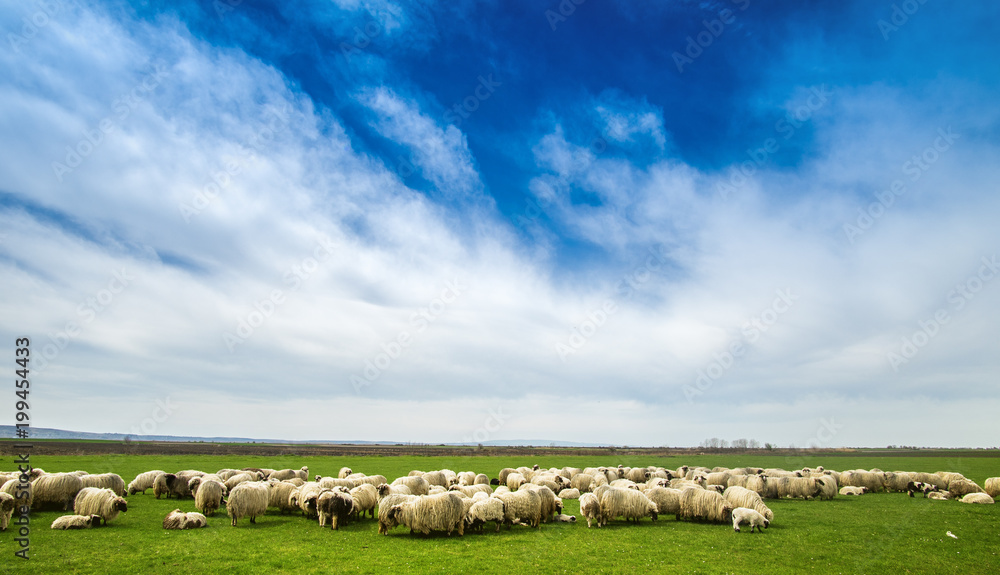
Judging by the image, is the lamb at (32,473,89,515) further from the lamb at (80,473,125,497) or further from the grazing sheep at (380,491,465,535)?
the grazing sheep at (380,491,465,535)

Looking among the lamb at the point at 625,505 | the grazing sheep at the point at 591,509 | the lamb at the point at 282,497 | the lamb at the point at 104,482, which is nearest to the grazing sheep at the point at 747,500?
the lamb at the point at 625,505

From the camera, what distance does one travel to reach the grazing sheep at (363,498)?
73.6ft

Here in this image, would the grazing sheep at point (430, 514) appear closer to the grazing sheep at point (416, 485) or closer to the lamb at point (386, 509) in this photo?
the lamb at point (386, 509)

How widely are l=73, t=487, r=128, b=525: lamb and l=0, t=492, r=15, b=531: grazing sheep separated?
223 centimetres

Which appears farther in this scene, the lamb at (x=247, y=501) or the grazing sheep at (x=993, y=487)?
the grazing sheep at (x=993, y=487)

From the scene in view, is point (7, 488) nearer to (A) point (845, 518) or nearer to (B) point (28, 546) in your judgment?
(B) point (28, 546)

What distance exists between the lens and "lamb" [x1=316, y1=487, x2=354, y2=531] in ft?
67.1

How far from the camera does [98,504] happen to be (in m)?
19.8

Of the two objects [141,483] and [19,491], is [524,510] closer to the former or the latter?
[19,491]

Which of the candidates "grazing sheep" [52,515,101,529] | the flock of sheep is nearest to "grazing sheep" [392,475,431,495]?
the flock of sheep

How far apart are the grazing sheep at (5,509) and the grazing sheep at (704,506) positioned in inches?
1069

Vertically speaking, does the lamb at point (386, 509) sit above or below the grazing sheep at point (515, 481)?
above

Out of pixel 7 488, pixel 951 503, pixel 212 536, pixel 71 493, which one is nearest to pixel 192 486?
pixel 71 493

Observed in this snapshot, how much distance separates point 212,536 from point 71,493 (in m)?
9.91
